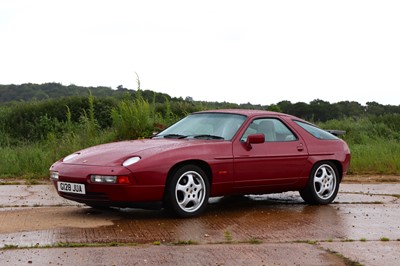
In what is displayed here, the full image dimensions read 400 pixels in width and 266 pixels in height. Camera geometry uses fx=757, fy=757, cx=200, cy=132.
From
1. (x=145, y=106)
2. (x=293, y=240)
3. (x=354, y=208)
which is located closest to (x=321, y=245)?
(x=293, y=240)

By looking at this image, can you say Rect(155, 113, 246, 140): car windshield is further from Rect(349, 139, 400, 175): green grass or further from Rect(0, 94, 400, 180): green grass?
Rect(349, 139, 400, 175): green grass

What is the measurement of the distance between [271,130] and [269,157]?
0.49 m

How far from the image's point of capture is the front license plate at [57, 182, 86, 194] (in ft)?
27.3

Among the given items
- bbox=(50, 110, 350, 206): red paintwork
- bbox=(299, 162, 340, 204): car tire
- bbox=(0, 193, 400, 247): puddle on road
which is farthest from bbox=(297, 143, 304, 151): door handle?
bbox=(0, 193, 400, 247): puddle on road

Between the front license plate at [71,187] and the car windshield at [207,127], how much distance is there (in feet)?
5.31

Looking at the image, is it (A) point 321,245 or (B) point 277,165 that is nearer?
(A) point 321,245

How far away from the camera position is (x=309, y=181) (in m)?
9.91

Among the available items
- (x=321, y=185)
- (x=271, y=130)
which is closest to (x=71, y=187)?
(x=271, y=130)

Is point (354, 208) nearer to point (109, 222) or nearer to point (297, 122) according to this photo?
point (297, 122)

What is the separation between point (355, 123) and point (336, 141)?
24.0 metres

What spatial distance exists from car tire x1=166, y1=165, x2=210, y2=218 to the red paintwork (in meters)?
0.11

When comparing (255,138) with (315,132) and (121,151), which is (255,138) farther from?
(121,151)

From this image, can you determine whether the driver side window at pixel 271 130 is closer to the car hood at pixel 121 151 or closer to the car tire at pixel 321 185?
the car tire at pixel 321 185

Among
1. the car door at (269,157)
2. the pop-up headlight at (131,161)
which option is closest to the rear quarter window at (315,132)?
the car door at (269,157)
